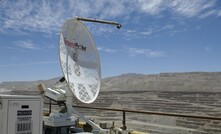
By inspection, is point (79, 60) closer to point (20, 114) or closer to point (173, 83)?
point (20, 114)

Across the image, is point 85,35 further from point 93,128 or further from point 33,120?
point 33,120

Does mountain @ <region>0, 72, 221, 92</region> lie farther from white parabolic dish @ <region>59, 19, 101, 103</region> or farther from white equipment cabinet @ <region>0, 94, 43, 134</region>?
white equipment cabinet @ <region>0, 94, 43, 134</region>

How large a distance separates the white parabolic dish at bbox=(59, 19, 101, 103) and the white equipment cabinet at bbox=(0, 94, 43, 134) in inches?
101

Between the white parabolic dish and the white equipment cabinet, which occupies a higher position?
the white parabolic dish

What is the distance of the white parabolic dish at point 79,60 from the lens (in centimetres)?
678

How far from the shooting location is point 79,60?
24.8 feet

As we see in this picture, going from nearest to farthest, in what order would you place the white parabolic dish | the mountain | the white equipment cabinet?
the white equipment cabinet < the white parabolic dish < the mountain

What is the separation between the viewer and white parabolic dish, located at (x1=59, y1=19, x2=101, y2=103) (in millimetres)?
6781

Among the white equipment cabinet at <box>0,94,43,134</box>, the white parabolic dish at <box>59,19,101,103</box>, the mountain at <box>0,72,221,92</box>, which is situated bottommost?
the white equipment cabinet at <box>0,94,43,134</box>

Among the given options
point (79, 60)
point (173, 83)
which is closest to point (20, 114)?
point (79, 60)

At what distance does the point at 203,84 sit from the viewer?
103 meters

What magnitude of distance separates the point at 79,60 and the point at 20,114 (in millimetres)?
3856

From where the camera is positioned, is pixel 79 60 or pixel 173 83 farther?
pixel 173 83

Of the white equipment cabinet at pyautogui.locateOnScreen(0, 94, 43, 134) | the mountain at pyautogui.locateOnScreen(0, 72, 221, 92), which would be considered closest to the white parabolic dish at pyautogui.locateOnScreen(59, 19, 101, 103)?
the white equipment cabinet at pyautogui.locateOnScreen(0, 94, 43, 134)
